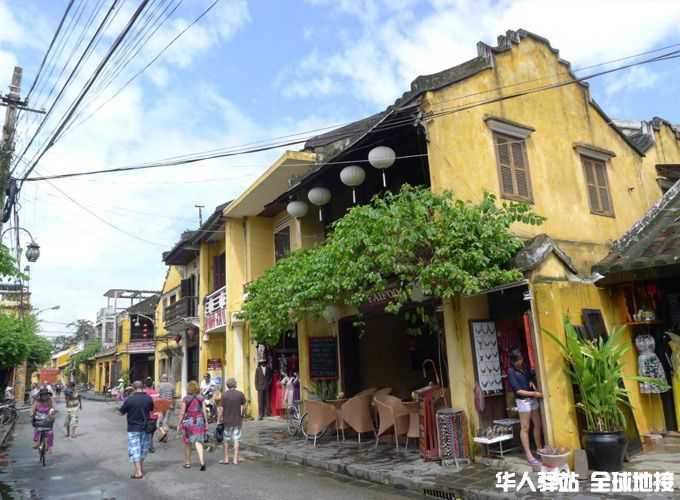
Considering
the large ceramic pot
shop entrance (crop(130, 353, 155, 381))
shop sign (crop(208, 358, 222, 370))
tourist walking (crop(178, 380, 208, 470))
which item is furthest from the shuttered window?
shop entrance (crop(130, 353, 155, 381))

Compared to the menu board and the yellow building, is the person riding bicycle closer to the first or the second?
the yellow building

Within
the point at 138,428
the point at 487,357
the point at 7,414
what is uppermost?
the point at 487,357

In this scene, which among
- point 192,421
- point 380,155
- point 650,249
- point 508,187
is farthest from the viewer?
point 508,187

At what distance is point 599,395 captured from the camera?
760 cm

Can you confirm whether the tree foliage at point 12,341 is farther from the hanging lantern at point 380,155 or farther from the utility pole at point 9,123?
the hanging lantern at point 380,155

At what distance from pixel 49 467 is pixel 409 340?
916 cm

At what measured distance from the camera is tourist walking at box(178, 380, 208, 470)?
957 cm

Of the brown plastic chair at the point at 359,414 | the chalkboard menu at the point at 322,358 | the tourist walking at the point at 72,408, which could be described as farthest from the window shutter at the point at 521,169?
the tourist walking at the point at 72,408

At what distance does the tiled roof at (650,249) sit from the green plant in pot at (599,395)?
183 cm

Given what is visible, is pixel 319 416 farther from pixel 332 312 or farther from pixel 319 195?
pixel 319 195

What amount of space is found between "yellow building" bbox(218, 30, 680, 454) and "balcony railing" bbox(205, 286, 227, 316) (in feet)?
17.4

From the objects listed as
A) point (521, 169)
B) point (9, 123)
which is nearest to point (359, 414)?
point (521, 169)

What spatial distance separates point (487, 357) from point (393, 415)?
82.1 inches

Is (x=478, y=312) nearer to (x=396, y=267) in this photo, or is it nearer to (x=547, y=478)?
(x=396, y=267)
